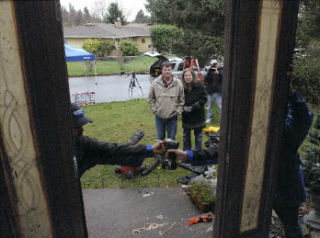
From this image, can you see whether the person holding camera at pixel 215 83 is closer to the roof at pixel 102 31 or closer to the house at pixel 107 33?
the house at pixel 107 33

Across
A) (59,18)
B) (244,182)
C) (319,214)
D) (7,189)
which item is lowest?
(319,214)

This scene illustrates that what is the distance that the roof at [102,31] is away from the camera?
125 feet

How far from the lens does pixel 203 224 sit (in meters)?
3.61

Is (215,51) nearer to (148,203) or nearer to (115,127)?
(115,127)

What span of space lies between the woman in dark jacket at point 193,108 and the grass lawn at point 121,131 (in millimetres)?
772

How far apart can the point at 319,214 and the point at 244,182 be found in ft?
4.74

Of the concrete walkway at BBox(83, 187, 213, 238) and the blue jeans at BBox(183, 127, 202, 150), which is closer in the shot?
the concrete walkway at BBox(83, 187, 213, 238)

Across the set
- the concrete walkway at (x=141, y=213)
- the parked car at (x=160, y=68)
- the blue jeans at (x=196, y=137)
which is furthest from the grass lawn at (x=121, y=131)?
the parked car at (x=160, y=68)

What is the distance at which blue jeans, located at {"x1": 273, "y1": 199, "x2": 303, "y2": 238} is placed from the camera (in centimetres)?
268

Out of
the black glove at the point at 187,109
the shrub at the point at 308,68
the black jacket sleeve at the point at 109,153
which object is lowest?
the black glove at the point at 187,109

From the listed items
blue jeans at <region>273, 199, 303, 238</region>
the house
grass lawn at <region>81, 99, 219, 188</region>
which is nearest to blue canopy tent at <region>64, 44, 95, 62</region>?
grass lawn at <region>81, 99, 219, 188</region>

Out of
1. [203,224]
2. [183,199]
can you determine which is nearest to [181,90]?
[183,199]

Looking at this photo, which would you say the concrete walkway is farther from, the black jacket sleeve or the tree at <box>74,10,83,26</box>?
the tree at <box>74,10,83,26</box>

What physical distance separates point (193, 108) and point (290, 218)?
2.80m
